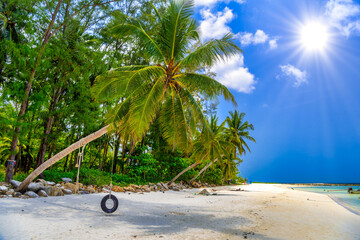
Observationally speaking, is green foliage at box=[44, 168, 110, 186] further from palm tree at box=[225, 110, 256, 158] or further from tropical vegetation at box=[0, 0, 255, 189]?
palm tree at box=[225, 110, 256, 158]

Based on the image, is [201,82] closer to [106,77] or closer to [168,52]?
[168,52]

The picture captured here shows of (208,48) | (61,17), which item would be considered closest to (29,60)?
(61,17)

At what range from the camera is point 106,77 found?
8992 mm

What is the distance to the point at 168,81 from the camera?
9.30 m

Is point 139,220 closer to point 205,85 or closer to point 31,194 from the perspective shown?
point 31,194

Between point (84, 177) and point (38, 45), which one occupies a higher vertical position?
point (38, 45)

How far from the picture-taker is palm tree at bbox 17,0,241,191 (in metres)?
8.66

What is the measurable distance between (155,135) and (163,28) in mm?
11334

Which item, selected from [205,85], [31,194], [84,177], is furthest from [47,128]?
[205,85]

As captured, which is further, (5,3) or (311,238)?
(5,3)

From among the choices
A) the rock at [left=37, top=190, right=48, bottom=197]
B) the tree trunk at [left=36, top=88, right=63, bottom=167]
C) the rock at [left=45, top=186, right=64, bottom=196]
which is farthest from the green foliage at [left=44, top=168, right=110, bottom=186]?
the rock at [left=37, top=190, right=48, bottom=197]

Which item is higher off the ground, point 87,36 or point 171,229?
point 87,36

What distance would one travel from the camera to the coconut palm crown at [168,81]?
28.5 ft

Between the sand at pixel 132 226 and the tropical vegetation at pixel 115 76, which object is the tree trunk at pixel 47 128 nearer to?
the tropical vegetation at pixel 115 76
